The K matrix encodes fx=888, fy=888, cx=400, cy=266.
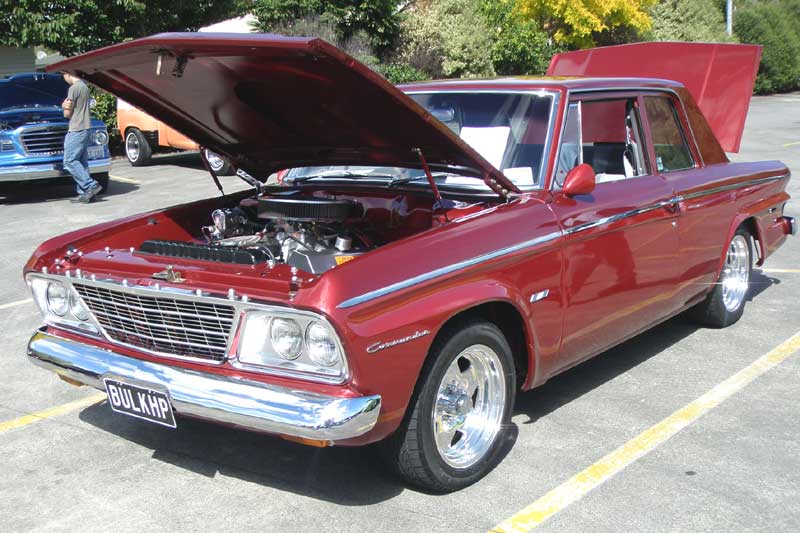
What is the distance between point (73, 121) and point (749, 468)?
10479 millimetres

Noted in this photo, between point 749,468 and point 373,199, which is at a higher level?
point 373,199

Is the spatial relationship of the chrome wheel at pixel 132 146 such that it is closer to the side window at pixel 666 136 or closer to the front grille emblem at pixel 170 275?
the side window at pixel 666 136

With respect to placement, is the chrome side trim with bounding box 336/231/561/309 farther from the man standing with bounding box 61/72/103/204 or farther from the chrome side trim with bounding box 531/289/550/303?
the man standing with bounding box 61/72/103/204

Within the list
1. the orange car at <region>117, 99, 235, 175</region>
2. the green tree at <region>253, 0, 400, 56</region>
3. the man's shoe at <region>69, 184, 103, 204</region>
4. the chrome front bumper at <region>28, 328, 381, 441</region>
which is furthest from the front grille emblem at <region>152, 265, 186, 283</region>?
the green tree at <region>253, 0, 400, 56</region>

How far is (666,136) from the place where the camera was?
5418 mm

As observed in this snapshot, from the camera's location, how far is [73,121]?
1208 cm

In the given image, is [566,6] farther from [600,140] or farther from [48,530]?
[48,530]

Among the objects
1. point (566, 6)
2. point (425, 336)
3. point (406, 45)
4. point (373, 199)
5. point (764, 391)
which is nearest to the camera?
point (425, 336)

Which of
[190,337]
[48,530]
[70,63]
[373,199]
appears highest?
[70,63]

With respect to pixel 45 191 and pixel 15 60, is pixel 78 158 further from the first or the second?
pixel 15 60

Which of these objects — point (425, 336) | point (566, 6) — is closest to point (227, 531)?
point (425, 336)

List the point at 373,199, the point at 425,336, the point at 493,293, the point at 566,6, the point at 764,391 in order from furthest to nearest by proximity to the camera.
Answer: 1. the point at 566,6
2. the point at 764,391
3. the point at 373,199
4. the point at 493,293
5. the point at 425,336

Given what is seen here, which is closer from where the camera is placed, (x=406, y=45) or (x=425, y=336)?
(x=425, y=336)

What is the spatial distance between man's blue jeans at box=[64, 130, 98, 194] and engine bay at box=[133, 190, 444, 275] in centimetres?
815
